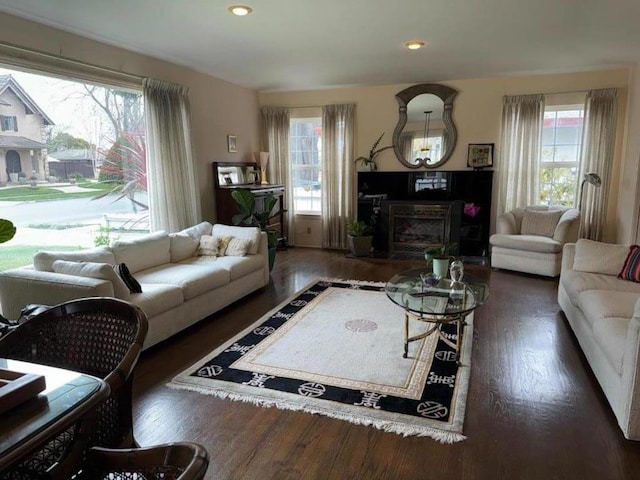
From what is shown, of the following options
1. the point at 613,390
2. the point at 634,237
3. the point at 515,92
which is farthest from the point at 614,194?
the point at 613,390

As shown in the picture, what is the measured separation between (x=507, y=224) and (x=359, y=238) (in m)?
2.00

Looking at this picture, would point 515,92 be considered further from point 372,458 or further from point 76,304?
point 76,304

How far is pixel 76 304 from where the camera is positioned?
5.41 feet

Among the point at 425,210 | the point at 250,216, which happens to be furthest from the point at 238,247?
the point at 425,210

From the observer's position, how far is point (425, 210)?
6230 mm

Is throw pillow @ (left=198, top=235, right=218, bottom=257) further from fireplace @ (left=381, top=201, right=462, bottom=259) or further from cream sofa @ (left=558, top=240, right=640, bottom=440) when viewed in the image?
cream sofa @ (left=558, top=240, right=640, bottom=440)

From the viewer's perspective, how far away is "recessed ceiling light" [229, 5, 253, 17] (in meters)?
3.23

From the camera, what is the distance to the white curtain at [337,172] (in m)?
6.56

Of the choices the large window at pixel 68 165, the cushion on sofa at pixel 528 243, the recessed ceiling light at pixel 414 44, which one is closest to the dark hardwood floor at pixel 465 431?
the large window at pixel 68 165

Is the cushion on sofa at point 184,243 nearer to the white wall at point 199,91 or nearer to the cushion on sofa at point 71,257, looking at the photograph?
the cushion on sofa at point 71,257

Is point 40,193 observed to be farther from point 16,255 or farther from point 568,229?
point 568,229

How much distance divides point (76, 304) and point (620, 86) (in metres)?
6.33

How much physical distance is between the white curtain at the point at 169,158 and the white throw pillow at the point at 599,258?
4094 mm

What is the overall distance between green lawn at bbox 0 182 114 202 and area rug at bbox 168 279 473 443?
7.01 feet
